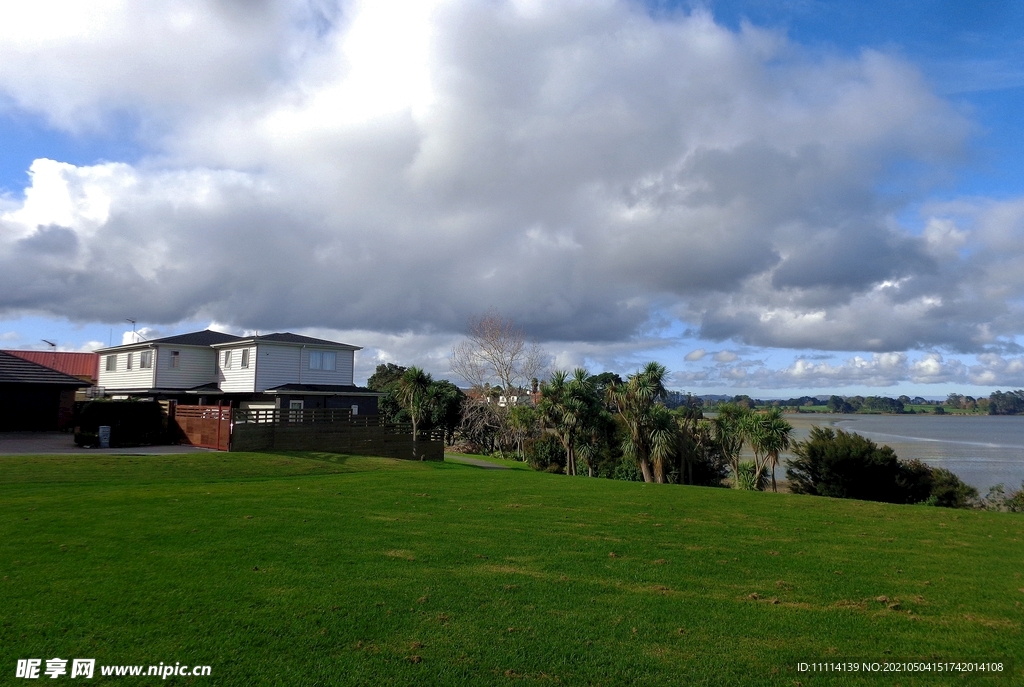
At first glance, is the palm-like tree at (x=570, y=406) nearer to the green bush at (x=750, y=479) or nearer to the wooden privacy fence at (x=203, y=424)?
the green bush at (x=750, y=479)

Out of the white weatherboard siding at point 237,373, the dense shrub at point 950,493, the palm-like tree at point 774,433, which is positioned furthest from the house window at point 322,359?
the dense shrub at point 950,493

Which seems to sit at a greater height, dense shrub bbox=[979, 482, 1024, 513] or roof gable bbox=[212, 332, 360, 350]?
roof gable bbox=[212, 332, 360, 350]

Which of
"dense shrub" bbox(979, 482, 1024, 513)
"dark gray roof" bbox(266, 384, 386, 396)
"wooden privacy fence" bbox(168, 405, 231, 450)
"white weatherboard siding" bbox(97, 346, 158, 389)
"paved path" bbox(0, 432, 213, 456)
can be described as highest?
"white weatherboard siding" bbox(97, 346, 158, 389)

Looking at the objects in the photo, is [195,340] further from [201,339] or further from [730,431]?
[730,431]

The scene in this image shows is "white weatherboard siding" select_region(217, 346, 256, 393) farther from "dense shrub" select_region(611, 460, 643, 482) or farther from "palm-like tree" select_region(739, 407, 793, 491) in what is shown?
"palm-like tree" select_region(739, 407, 793, 491)

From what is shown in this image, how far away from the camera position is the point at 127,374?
43.5 m

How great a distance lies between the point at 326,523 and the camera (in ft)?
37.1

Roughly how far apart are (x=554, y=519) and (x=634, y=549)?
3.02m

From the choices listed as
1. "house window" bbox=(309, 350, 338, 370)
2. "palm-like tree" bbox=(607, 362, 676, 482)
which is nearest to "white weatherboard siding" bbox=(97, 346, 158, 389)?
"house window" bbox=(309, 350, 338, 370)

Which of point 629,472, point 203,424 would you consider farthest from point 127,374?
point 629,472

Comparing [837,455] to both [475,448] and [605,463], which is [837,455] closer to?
[605,463]

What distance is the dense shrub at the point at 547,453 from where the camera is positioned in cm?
4228

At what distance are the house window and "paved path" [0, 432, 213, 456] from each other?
13259 mm

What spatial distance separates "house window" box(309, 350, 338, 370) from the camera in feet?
136
